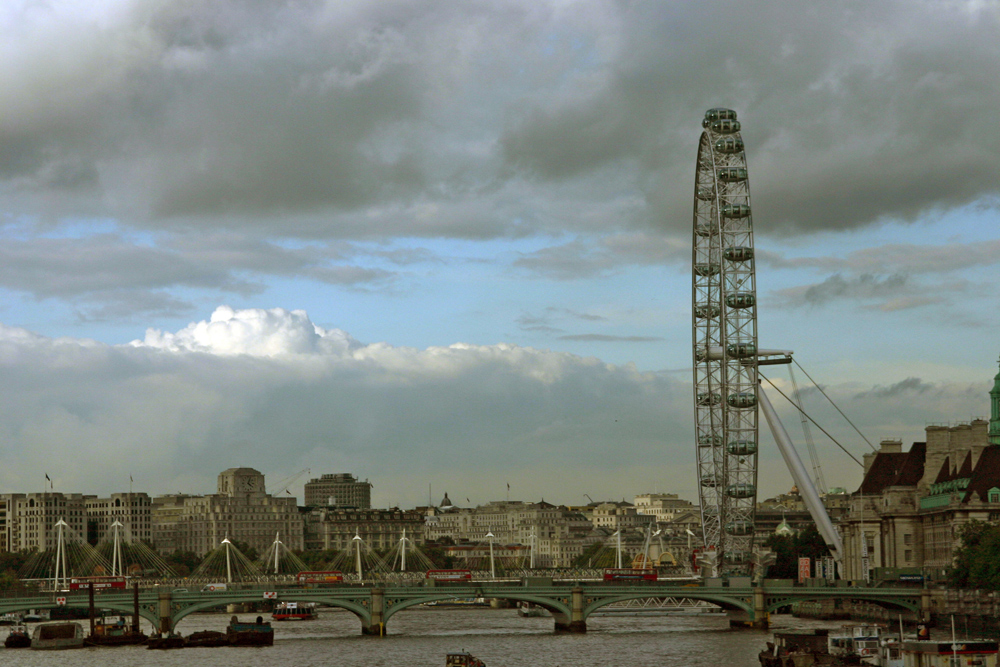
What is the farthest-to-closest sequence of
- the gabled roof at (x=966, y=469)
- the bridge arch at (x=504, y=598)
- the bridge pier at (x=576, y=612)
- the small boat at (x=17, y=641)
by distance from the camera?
the gabled roof at (x=966, y=469), the bridge pier at (x=576, y=612), the small boat at (x=17, y=641), the bridge arch at (x=504, y=598)

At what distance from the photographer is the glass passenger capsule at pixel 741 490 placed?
98.9 meters

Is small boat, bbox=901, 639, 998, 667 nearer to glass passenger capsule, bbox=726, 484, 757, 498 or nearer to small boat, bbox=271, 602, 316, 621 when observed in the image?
glass passenger capsule, bbox=726, 484, 757, 498

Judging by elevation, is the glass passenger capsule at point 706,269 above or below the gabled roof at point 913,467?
above

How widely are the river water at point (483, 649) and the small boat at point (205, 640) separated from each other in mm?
1853

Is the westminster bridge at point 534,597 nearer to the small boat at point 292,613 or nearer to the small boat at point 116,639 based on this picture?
the small boat at point 116,639

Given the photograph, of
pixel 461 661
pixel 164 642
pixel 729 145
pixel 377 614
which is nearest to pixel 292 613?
pixel 377 614

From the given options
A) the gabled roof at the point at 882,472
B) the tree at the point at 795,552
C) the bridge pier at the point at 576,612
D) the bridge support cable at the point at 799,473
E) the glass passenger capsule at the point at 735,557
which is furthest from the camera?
the tree at the point at 795,552

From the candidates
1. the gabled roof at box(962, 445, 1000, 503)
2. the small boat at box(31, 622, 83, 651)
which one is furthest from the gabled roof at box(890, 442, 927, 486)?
the small boat at box(31, 622, 83, 651)

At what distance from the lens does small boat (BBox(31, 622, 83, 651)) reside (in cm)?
9081

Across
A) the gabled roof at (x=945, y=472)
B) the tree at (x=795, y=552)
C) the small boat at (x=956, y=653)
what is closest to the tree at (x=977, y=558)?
the gabled roof at (x=945, y=472)

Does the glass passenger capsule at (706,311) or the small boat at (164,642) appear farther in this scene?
the glass passenger capsule at (706,311)

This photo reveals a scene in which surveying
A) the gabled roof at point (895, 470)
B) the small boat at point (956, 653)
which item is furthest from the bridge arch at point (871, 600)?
the small boat at point (956, 653)

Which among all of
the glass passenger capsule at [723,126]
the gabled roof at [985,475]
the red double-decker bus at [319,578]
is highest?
the glass passenger capsule at [723,126]

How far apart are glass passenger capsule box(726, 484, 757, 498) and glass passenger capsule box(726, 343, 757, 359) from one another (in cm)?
737
